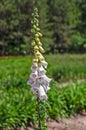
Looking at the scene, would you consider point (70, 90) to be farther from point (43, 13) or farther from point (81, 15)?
point (81, 15)

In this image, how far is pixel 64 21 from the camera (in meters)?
27.1

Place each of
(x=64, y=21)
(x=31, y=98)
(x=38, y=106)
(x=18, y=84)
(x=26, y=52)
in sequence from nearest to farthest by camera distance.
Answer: (x=38, y=106) < (x=31, y=98) < (x=18, y=84) < (x=26, y=52) < (x=64, y=21)

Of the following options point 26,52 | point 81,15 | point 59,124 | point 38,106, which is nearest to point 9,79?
point 59,124

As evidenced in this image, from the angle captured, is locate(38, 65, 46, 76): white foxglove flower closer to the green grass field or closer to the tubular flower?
the tubular flower

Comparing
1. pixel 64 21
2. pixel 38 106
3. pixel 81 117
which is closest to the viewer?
pixel 38 106

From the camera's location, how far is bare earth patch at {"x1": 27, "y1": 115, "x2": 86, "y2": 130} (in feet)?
26.2

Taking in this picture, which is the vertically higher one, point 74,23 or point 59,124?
point 74,23

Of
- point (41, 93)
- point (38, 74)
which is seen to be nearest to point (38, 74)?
point (38, 74)

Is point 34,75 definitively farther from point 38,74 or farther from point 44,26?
point 44,26

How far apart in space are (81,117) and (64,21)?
18.5 m

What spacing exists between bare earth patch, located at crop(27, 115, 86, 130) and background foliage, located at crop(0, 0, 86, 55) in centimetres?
1593

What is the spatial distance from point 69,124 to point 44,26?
17.2 m

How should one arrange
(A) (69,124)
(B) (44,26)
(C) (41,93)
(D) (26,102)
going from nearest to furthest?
(C) (41,93)
(D) (26,102)
(A) (69,124)
(B) (44,26)

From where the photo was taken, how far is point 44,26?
25141mm
